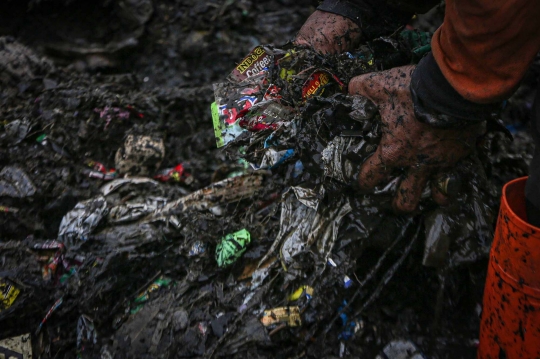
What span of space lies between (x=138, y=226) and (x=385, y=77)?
145 centimetres

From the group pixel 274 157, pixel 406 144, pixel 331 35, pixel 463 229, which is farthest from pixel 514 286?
pixel 331 35

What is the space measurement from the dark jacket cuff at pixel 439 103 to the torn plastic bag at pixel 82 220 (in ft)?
5.56

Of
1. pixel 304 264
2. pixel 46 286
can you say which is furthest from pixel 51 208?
pixel 304 264

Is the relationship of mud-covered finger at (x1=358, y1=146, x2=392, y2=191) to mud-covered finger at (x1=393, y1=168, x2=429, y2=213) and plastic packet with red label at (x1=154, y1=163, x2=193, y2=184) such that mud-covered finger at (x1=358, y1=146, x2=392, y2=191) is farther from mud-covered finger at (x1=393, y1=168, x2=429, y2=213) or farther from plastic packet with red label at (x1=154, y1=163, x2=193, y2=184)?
plastic packet with red label at (x1=154, y1=163, x2=193, y2=184)

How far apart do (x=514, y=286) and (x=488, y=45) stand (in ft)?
2.28

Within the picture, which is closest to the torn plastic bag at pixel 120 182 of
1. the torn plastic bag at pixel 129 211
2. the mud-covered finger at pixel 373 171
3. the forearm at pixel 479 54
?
the torn plastic bag at pixel 129 211

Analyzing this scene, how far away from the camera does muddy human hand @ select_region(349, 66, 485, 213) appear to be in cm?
128

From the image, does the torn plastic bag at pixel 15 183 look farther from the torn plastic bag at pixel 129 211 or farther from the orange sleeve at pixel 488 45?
the orange sleeve at pixel 488 45

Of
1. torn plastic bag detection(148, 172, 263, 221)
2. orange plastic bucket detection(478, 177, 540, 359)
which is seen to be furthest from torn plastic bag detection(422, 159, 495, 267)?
torn plastic bag detection(148, 172, 263, 221)

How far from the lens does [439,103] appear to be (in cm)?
115

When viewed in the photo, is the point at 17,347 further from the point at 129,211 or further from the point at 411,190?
the point at 411,190

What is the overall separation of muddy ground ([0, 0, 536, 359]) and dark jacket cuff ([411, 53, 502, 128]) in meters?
0.63

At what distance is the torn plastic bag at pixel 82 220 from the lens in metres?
1.95

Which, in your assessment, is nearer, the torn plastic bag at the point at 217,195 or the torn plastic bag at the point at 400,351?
the torn plastic bag at the point at 400,351
